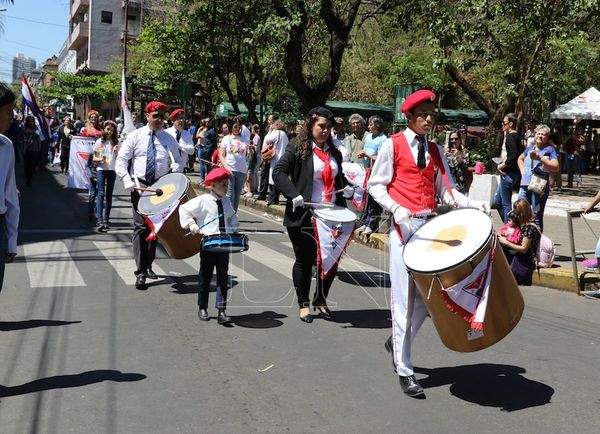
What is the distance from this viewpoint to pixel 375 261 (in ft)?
36.6

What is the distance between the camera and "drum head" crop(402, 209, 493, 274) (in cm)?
466

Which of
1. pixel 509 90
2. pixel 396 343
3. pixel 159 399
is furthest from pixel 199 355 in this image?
pixel 509 90

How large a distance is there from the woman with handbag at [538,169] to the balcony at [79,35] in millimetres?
67709

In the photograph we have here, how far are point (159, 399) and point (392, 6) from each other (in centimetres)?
1904

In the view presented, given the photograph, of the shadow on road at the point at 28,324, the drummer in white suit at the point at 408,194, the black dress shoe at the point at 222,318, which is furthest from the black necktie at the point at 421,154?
the shadow on road at the point at 28,324

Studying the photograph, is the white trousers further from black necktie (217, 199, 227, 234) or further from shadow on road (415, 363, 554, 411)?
black necktie (217, 199, 227, 234)

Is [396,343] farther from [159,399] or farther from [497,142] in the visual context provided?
[497,142]

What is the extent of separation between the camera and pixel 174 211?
7.91 m

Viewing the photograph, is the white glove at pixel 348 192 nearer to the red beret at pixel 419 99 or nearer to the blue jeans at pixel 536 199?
the red beret at pixel 419 99

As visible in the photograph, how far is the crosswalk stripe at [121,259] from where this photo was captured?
909 centimetres

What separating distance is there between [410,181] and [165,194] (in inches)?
137

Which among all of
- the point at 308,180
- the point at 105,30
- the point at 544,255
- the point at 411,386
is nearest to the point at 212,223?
the point at 308,180

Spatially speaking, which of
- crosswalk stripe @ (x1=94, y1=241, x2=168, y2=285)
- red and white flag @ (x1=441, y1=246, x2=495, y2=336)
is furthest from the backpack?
red and white flag @ (x1=441, y1=246, x2=495, y2=336)

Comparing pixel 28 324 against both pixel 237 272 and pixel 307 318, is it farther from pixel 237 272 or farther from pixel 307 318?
pixel 237 272
